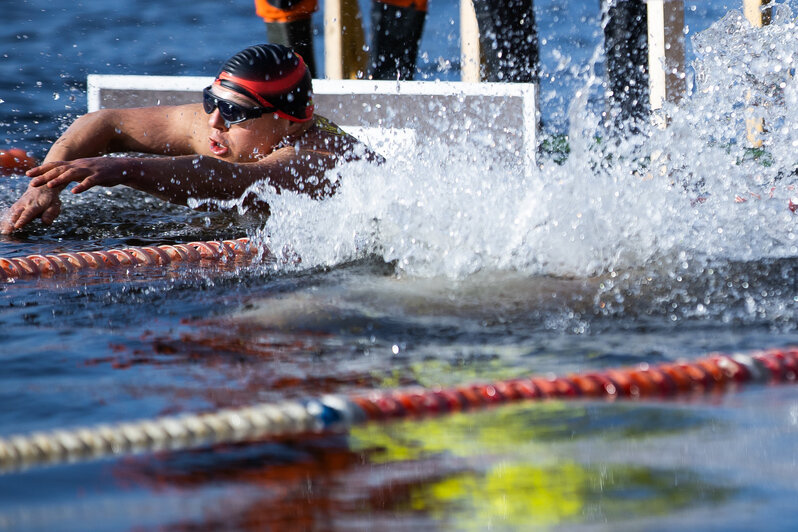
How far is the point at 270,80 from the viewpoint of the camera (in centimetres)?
401

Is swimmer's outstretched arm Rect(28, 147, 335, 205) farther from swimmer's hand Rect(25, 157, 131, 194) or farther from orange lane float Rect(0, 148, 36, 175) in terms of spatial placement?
orange lane float Rect(0, 148, 36, 175)

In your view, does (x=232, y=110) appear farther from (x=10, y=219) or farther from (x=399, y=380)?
(x=399, y=380)

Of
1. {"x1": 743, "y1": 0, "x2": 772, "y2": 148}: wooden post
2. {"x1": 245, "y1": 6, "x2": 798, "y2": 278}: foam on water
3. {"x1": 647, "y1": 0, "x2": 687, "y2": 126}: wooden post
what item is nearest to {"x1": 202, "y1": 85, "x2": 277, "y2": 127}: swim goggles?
{"x1": 245, "y1": 6, "x2": 798, "y2": 278}: foam on water

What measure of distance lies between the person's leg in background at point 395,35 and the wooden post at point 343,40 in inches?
21.6

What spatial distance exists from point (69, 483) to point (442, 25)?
32.4 ft

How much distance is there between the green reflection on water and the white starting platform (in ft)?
9.69

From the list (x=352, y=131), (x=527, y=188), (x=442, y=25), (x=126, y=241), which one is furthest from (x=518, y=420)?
(x=442, y=25)

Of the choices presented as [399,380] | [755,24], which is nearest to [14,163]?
[755,24]

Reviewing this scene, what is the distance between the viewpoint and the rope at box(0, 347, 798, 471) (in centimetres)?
169

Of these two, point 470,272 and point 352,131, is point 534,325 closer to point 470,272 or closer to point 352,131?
point 470,272

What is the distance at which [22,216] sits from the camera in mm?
3693

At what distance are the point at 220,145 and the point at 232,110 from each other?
22 centimetres

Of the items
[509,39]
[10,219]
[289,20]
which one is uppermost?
[289,20]

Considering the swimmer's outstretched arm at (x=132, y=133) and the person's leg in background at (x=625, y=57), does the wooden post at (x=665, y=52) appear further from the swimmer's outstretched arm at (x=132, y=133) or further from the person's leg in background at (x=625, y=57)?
the swimmer's outstretched arm at (x=132, y=133)
